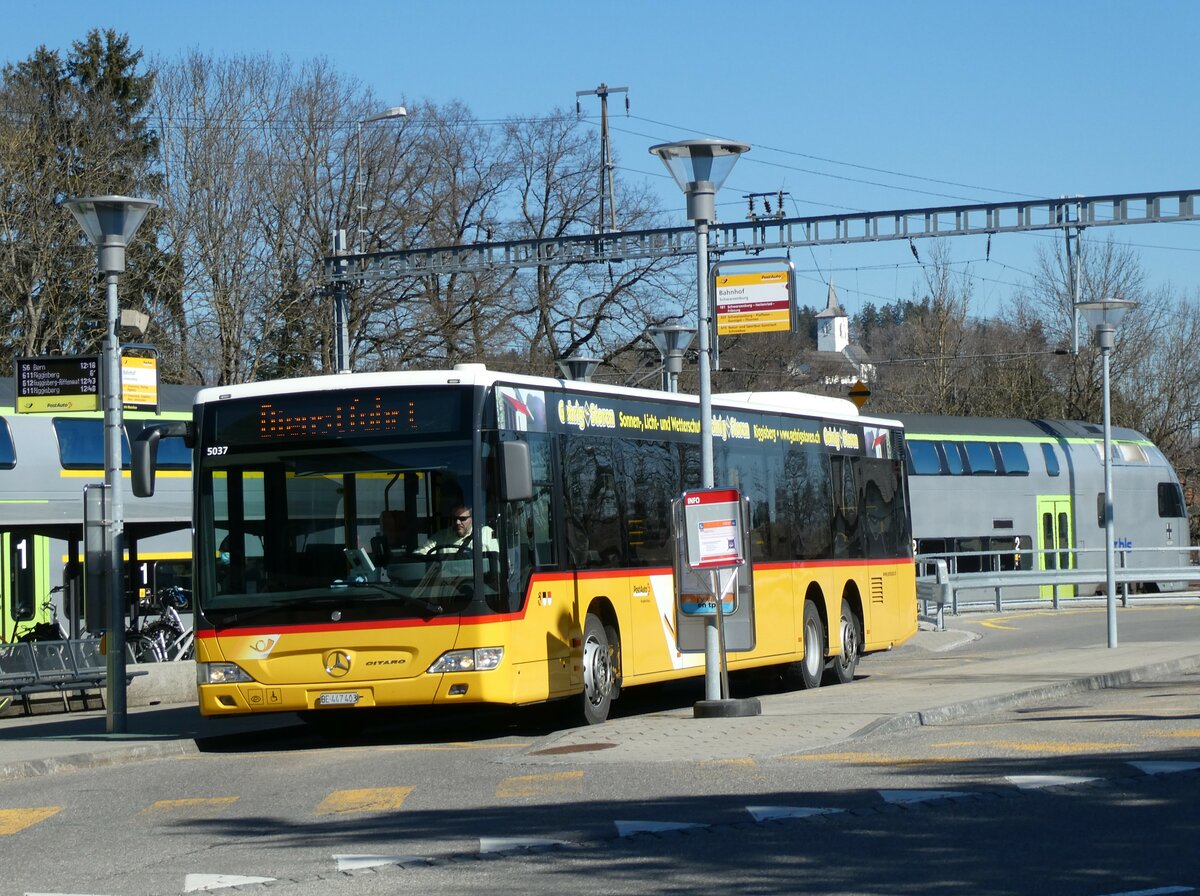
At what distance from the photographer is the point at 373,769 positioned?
43.9ft

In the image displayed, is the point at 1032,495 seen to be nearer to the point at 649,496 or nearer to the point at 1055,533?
the point at 1055,533

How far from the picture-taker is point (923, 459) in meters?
40.4

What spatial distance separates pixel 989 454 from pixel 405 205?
66.6 feet

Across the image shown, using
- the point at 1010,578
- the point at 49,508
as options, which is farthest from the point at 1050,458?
the point at 49,508

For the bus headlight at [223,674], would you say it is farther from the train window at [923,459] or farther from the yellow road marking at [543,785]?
the train window at [923,459]

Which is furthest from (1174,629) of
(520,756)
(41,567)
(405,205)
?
(405,205)

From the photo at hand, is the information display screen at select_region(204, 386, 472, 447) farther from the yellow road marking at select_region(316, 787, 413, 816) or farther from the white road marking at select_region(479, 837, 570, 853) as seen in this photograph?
the white road marking at select_region(479, 837, 570, 853)

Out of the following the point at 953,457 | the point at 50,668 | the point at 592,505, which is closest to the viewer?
the point at 592,505

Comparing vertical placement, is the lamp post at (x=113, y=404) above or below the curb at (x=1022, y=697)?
above

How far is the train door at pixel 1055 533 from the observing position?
142 ft

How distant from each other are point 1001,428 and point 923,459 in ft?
11.3

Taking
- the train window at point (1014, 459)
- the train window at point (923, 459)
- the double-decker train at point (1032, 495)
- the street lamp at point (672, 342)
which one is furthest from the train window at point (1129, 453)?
the street lamp at point (672, 342)

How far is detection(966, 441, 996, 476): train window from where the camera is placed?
137 ft

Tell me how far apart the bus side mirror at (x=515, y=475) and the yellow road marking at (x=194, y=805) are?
3.51m
